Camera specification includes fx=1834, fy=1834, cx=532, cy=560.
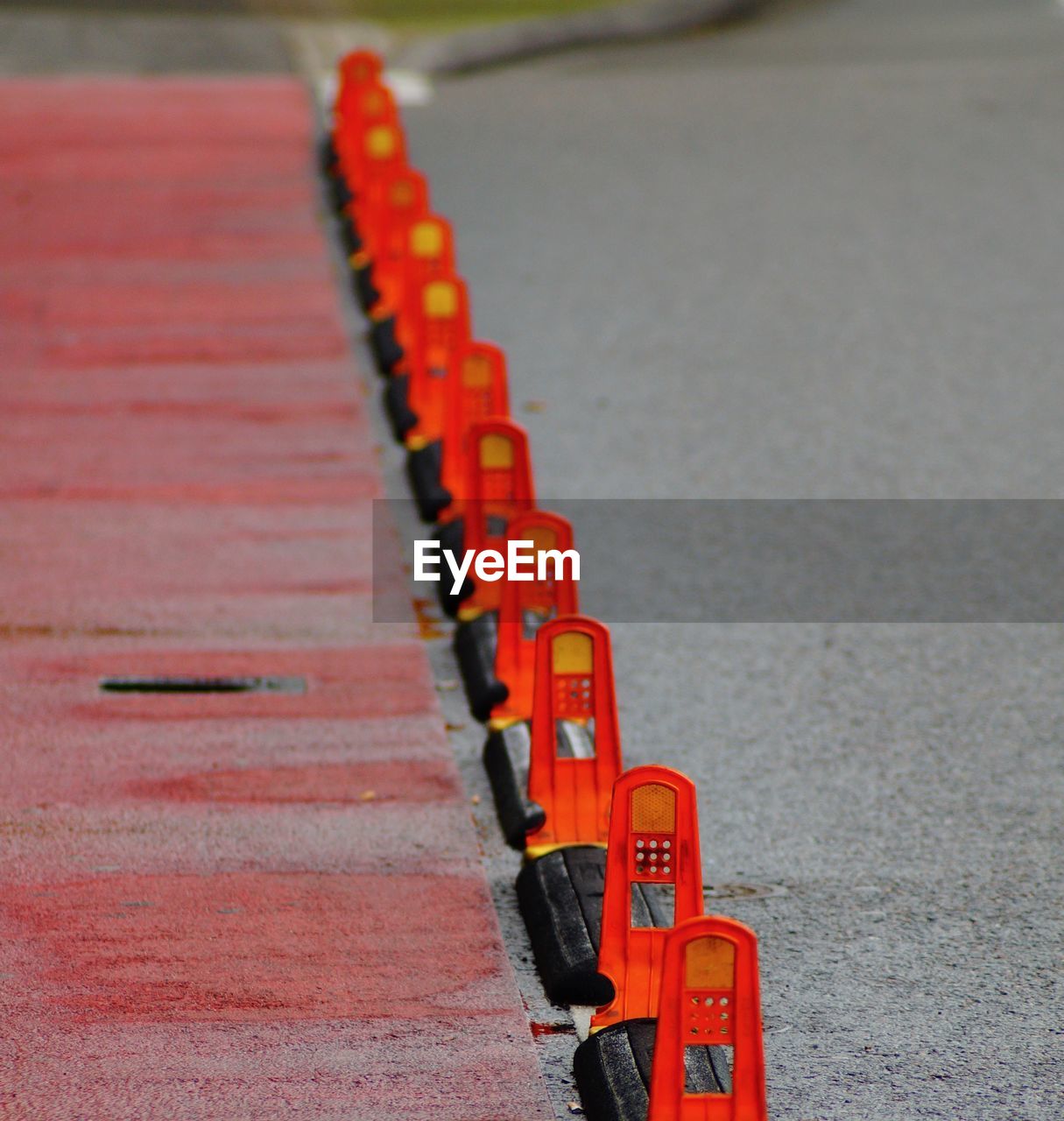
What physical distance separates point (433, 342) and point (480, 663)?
2.85m

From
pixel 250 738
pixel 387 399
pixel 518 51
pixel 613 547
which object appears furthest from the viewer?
pixel 518 51

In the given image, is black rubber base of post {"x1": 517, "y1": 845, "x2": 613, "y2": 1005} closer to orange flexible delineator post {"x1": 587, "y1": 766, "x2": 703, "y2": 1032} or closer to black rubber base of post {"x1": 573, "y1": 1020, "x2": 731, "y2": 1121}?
orange flexible delineator post {"x1": 587, "y1": 766, "x2": 703, "y2": 1032}

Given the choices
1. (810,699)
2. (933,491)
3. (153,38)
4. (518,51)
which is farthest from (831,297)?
(153,38)

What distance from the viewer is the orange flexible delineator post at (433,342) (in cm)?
842

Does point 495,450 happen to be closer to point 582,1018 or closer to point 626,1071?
point 582,1018

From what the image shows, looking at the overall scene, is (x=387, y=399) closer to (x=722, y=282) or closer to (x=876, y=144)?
(x=722, y=282)

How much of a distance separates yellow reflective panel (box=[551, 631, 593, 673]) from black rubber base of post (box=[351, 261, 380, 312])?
5.54 metres

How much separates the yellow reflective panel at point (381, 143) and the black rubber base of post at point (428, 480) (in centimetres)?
395

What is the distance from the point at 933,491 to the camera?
26.3ft

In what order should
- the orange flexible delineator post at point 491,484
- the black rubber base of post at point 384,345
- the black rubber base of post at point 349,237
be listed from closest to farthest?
the orange flexible delineator post at point 491,484, the black rubber base of post at point 384,345, the black rubber base of post at point 349,237

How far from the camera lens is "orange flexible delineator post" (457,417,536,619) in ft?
21.9

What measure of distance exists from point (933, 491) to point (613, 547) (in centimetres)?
157

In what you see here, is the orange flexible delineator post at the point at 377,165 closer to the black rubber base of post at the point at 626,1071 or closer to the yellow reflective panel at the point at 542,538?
the yellow reflective panel at the point at 542,538

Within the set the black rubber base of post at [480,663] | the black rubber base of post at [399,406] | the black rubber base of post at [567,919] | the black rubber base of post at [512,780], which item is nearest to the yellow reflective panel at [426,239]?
the black rubber base of post at [399,406]
